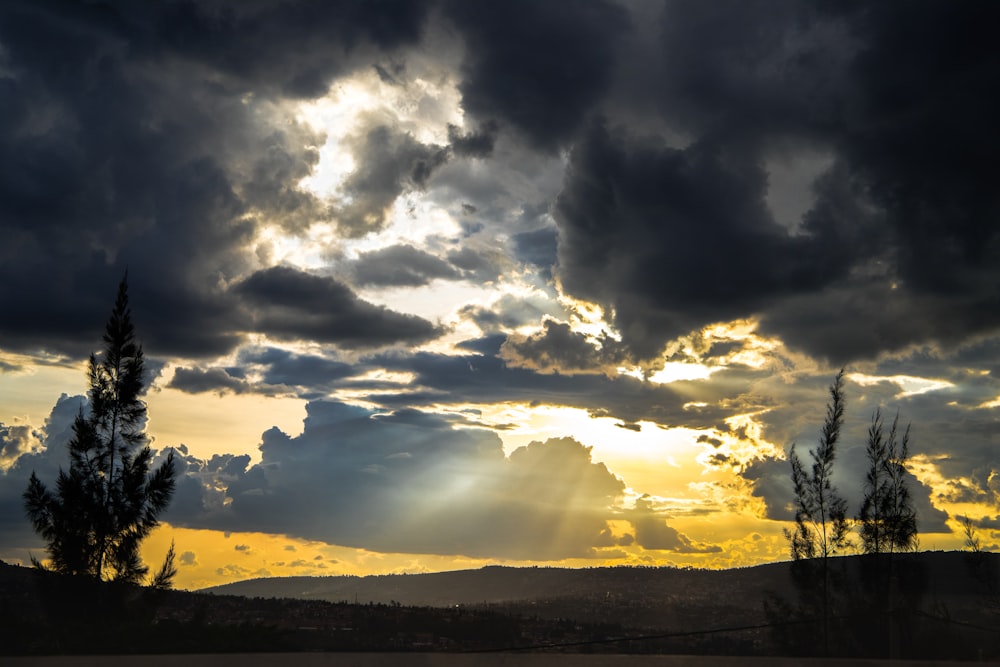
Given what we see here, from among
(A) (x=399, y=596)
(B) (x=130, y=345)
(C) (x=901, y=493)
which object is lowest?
(A) (x=399, y=596)

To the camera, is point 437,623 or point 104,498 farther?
point 437,623

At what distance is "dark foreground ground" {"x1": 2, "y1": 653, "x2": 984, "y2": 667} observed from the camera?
1917cm

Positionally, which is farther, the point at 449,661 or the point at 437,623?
the point at 437,623

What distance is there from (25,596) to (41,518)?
17180 mm

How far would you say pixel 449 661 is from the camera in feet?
64.5

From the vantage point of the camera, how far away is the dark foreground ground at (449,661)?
1917 centimetres

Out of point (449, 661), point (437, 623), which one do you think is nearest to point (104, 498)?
point (449, 661)

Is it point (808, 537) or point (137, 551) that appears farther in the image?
point (808, 537)

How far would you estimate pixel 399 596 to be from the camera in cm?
19300

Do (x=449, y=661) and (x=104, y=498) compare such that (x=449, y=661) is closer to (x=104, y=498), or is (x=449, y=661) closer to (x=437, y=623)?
(x=104, y=498)

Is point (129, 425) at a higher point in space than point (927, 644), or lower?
higher

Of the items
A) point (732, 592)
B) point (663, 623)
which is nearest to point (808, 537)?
point (663, 623)

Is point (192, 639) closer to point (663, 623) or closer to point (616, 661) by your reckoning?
point (616, 661)

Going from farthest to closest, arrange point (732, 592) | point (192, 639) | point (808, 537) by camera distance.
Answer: point (732, 592), point (808, 537), point (192, 639)
